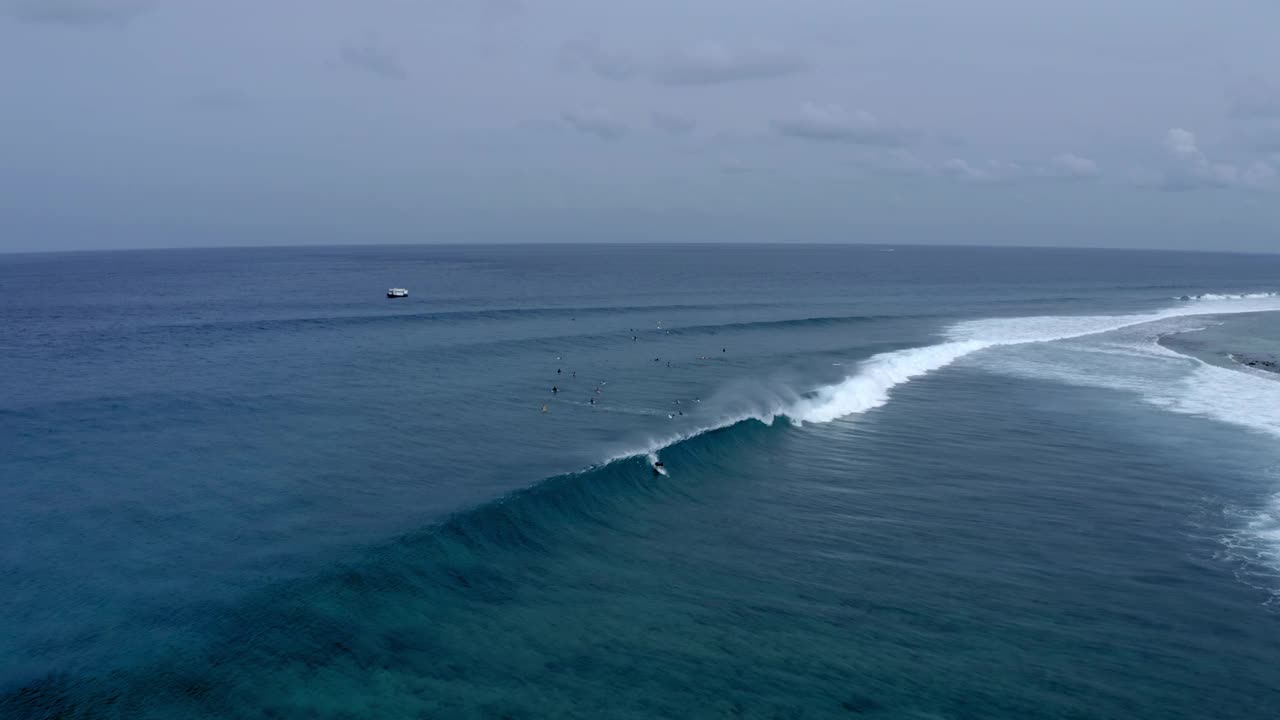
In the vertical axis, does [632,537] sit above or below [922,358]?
below

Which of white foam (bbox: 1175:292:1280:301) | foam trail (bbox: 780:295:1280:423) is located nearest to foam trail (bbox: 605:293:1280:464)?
foam trail (bbox: 780:295:1280:423)

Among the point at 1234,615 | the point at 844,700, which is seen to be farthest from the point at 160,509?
the point at 1234,615

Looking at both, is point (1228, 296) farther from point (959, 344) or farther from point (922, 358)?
point (922, 358)

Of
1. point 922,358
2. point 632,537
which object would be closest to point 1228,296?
point 922,358

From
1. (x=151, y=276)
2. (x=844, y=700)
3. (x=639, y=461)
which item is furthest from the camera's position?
(x=151, y=276)

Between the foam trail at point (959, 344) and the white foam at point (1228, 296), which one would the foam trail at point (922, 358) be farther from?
the white foam at point (1228, 296)

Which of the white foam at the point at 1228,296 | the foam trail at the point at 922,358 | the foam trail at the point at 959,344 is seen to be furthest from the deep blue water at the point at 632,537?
the white foam at the point at 1228,296

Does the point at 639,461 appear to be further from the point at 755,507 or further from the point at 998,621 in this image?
the point at 998,621
